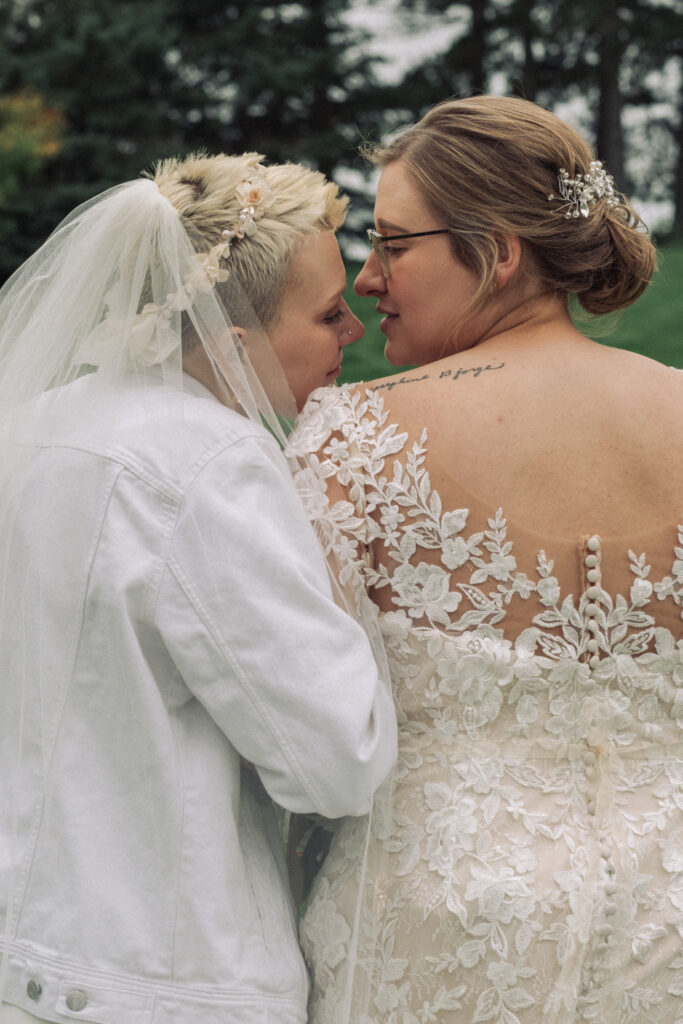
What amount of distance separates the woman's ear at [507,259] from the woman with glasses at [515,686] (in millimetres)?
114

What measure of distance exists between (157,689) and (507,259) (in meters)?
1.09

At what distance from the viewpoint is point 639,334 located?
33.2 feet

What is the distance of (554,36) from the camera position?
58.7 ft

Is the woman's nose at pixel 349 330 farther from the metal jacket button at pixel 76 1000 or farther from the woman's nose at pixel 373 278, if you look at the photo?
the metal jacket button at pixel 76 1000

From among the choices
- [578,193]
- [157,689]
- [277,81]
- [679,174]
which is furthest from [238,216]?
[679,174]

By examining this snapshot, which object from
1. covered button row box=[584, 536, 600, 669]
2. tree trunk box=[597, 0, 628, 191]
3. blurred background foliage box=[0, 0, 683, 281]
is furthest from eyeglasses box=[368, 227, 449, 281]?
tree trunk box=[597, 0, 628, 191]

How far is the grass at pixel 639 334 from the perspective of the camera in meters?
9.02

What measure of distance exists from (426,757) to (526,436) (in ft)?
2.12

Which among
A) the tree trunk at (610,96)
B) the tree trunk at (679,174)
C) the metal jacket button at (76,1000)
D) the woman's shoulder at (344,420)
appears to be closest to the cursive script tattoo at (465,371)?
the woman's shoulder at (344,420)

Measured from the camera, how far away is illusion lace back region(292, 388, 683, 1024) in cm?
216

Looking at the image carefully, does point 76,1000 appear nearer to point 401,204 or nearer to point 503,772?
point 503,772

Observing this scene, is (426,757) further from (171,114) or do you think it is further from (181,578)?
(171,114)

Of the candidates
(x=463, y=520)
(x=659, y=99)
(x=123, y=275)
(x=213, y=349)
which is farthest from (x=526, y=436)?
(x=659, y=99)

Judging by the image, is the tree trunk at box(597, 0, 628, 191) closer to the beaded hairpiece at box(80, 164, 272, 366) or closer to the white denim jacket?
the beaded hairpiece at box(80, 164, 272, 366)
